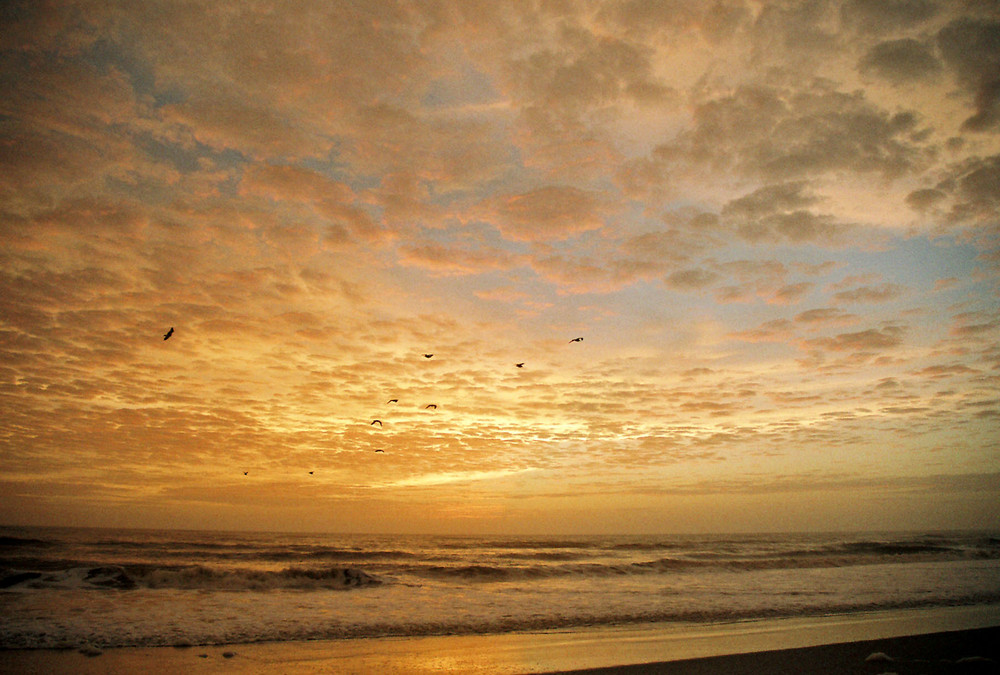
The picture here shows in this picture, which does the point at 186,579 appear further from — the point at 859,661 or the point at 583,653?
the point at 859,661

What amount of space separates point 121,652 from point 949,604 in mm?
23768

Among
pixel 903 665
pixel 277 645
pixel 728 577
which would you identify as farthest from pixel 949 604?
pixel 277 645

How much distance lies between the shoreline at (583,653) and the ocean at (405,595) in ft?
3.35

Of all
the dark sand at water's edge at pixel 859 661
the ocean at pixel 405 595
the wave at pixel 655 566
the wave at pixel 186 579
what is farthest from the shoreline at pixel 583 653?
the wave at pixel 655 566

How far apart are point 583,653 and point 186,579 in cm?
1995

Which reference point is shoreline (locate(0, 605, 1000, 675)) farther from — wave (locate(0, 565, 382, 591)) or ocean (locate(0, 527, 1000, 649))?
wave (locate(0, 565, 382, 591))

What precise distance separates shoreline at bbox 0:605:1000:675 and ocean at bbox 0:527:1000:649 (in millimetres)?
1021

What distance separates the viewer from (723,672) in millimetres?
8633

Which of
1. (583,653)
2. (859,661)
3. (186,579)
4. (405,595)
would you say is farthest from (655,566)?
(186,579)

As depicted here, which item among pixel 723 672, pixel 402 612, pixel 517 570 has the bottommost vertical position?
pixel 517 570

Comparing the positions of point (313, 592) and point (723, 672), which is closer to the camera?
point (723, 672)

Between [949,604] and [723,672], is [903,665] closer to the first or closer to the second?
[723,672]

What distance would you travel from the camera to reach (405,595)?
19438mm

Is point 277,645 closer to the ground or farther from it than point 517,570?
farther from it
